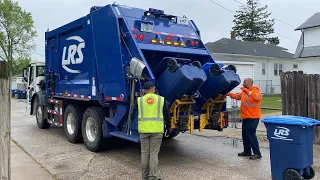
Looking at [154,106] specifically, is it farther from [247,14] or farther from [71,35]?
[247,14]

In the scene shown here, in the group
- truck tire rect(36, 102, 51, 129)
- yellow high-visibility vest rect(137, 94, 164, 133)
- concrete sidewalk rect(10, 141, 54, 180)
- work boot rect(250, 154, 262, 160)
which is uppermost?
yellow high-visibility vest rect(137, 94, 164, 133)

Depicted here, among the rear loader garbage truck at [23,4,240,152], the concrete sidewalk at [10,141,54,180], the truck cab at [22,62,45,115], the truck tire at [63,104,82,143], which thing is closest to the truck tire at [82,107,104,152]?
the rear loader garbage truck at [23,4,240,152]

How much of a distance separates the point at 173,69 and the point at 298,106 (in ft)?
12.8

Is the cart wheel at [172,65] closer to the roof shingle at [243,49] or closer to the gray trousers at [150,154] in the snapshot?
the gray trousers at [150,154]

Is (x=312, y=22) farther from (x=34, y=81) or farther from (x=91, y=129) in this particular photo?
(x=91, y=129)

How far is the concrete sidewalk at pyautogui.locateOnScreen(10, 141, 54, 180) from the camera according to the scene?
5617 millimetres

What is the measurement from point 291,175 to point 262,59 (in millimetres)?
29198

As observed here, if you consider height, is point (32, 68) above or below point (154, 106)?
above

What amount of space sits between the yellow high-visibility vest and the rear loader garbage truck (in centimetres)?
68

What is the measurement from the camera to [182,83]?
5586mm

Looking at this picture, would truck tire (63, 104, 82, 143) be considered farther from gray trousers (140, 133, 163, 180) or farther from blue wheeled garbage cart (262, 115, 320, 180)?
blue wheeled garbage cart (262, 115, 320, 180)

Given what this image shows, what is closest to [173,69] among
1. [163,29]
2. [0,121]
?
[163,29]

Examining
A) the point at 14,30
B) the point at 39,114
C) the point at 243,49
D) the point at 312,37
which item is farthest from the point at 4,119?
the point at 14,30

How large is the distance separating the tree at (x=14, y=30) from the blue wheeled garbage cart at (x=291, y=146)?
44.2 meters
